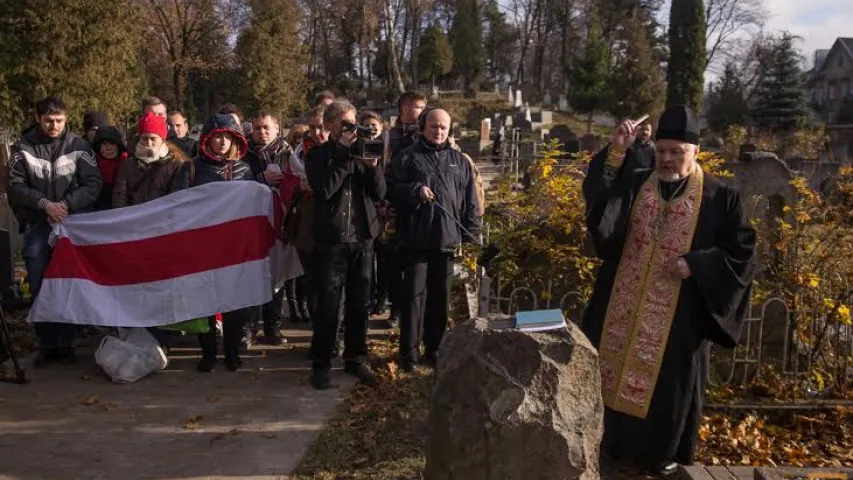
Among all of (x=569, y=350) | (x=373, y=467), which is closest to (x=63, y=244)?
(x=373, y=467)

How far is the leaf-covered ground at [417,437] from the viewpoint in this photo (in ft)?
14.4

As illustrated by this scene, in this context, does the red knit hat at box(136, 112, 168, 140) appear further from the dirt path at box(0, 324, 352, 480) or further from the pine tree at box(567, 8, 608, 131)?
the pine tree at box(567, 8, 608, 131)

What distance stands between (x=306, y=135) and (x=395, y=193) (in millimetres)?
1251

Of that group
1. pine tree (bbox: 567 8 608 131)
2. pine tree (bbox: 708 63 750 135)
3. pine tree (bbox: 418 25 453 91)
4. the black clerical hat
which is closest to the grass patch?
the black clerical hat

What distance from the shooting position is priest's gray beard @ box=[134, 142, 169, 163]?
6000 millimetres

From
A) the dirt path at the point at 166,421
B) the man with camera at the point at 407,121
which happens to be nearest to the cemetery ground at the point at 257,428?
the dirt path at the point at 166,421

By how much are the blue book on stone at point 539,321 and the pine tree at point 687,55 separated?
38090mm

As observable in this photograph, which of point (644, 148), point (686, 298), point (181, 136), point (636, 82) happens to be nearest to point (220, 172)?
point (181, 136)

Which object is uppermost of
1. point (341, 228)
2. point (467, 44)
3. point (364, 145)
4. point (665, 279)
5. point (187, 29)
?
point (467, 44)

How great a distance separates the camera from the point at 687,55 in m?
39.6

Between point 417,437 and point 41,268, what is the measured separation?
3389mm

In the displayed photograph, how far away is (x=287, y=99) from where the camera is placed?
31328 millimetres

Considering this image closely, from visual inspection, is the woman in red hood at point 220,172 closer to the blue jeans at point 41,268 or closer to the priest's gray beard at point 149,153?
the priest's gray beard at point 149,153

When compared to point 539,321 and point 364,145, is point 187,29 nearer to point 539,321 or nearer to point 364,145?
point 364,145
